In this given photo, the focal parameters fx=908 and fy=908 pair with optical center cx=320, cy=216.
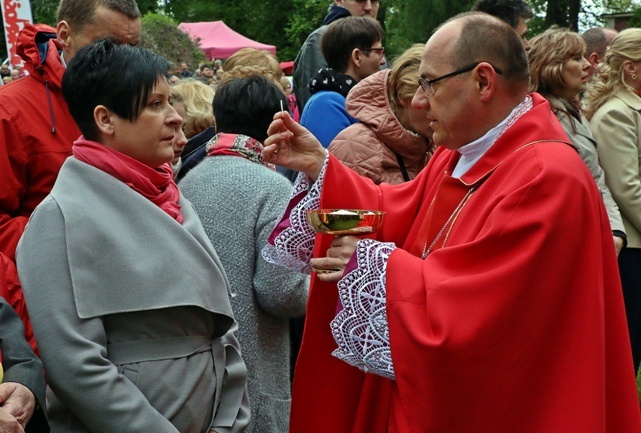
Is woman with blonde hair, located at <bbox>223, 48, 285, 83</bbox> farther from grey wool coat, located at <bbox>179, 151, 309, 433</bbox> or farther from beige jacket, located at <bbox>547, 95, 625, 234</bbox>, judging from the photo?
grey wool coat, located at <bbox>179, 151, 309, 433</bbox>

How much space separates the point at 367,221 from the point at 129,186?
0.80 metres

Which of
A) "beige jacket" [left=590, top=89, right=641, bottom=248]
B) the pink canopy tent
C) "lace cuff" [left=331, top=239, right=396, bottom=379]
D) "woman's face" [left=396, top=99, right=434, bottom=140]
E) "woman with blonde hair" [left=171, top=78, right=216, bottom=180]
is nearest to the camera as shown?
"lace cuff" [left=331, top=239, right=396, bottom=379]

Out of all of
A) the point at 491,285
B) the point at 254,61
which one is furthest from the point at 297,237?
the point at 254,61

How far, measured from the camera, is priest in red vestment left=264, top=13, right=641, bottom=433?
9.12 ft

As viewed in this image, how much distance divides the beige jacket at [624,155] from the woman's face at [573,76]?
42 cm

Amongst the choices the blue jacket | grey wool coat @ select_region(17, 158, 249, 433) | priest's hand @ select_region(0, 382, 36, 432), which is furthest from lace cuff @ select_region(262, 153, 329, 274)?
the blue jacket

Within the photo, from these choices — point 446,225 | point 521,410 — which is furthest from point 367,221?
point 521,410

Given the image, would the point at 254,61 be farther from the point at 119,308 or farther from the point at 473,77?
the point at 119,308

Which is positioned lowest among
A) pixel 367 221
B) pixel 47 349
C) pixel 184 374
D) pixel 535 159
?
pixel 184 374

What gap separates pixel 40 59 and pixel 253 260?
1298 mm

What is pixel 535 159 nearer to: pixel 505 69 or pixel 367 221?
pixel 505 69

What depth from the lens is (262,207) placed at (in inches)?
151

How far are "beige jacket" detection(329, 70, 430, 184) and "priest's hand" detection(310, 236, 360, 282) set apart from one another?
61.5 inches

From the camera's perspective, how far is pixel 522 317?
2777mm
